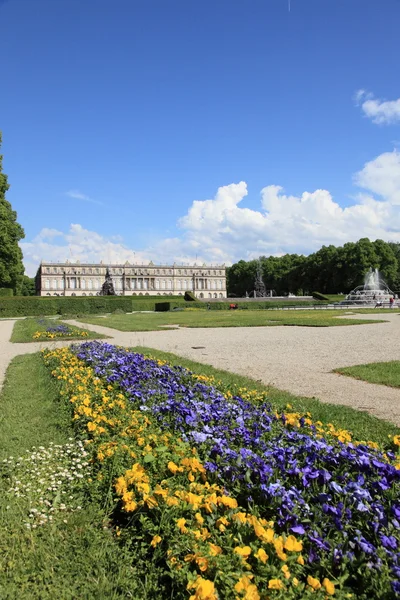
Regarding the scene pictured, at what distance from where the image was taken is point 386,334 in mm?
16141

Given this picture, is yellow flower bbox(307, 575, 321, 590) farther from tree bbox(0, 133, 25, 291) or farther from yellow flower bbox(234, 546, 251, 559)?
tree bbox(0, 133, 25, 291)

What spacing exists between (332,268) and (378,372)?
7800cm

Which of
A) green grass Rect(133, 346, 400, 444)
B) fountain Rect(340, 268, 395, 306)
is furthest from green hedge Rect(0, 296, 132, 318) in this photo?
green grass Rect(133, 346, 400, 444)

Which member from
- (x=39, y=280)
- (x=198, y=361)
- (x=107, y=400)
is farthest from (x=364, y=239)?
(x=39, y=280)

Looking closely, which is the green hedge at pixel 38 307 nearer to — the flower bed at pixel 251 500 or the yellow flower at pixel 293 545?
the flower bed at pixel 251 500

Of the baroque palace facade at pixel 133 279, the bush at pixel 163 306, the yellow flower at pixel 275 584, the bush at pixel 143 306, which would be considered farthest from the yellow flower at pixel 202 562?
the baroque palace facade at pixel 133 279

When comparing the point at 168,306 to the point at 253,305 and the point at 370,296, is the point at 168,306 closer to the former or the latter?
the point at 253,305

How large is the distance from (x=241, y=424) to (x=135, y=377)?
2.86 metres

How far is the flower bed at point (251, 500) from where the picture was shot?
84.4 inches

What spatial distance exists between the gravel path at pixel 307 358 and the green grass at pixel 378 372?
22cm

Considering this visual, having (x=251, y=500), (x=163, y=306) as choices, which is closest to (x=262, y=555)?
(x=251, y=500)

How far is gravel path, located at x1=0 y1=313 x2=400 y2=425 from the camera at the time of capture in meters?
6.81

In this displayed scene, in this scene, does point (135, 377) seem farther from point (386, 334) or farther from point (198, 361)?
point (386, 334)

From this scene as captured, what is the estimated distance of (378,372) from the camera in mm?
8398
